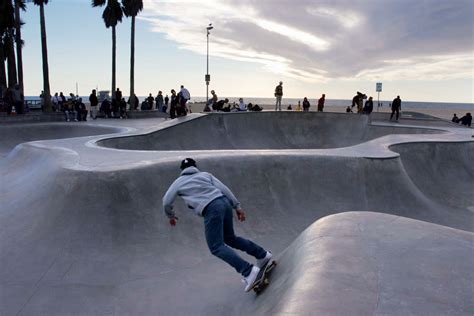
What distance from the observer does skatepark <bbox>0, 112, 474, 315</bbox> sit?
3.22m

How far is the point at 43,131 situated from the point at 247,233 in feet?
50.8

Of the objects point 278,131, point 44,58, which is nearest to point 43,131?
point 44,58

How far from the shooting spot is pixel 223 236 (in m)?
4.36

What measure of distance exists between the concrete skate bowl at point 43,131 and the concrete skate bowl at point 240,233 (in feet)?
24.4

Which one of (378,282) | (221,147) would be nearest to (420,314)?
(378,282)

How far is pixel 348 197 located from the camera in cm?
852

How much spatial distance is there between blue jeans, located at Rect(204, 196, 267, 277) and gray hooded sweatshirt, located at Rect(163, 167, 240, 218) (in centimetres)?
8

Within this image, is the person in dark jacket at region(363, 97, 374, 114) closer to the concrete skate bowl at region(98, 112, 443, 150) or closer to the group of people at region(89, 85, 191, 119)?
the concrete skate bowl at region(98, 112, 443, 150)

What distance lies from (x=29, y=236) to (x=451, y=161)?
12594 millimetres

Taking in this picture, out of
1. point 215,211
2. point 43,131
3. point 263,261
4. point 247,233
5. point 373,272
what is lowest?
point 247,233

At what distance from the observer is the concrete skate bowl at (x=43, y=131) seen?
1747cm

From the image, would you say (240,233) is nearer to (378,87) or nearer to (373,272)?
(373,272)

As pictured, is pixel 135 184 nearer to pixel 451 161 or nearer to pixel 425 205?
pixel 425 205

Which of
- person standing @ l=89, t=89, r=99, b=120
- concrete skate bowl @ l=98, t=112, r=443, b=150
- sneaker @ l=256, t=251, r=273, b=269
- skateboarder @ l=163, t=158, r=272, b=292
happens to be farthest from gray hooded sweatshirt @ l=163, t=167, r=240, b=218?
person standing @ l=89, t=89, r=99, b=120
